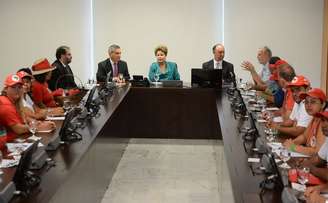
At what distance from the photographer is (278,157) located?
314cm

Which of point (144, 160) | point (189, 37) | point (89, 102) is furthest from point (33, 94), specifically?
point (189, 37)

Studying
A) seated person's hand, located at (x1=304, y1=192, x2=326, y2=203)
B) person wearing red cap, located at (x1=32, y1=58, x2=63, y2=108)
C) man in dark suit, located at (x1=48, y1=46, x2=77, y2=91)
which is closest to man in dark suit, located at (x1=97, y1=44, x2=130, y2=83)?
man in dark suit, located at (x1=48, y1=46, x2=77, y2=91)

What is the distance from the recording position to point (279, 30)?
8.23 metres

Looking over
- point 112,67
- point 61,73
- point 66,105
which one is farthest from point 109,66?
point 66,105

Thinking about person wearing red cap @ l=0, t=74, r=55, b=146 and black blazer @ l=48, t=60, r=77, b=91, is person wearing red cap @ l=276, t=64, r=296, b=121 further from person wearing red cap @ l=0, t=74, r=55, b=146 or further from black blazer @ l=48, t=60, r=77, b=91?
black blazer @ l=48, t=60, r=77, b=91

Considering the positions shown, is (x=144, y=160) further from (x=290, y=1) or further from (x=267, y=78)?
(x=290, y=1)

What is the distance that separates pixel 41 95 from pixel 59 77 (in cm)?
113

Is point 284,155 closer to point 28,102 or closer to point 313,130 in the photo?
point 313,130

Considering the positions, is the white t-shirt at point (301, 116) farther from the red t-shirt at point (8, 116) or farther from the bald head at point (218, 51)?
the bald head at point (218, 51)

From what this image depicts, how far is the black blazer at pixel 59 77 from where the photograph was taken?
21.3ft

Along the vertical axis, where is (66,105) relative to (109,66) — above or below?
below

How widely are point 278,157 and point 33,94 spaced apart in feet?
10.3

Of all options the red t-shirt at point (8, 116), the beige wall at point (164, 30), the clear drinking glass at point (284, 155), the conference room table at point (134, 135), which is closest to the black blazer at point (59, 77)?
the conference room table at point (134, 135)

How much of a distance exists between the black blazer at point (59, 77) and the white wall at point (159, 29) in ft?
6.36
